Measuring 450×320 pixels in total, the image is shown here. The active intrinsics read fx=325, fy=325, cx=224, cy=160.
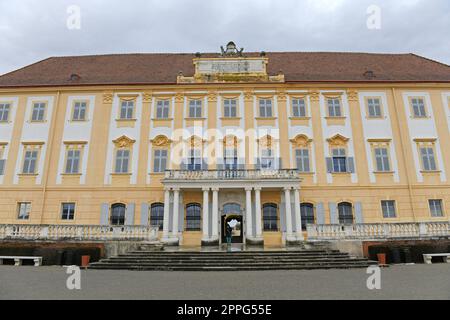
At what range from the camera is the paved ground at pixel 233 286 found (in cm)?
759

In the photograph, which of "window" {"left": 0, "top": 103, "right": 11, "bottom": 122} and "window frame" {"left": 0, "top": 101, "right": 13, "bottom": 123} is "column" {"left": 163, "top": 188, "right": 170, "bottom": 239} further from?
"window" {"left": 0, "top": 103, "right": 11, "bottom": 122}

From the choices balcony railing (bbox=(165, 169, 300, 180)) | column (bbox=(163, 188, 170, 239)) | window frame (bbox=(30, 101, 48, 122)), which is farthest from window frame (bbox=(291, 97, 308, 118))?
window frame (bbox=(30, 101, 48, 122))

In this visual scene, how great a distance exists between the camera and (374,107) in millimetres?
22406

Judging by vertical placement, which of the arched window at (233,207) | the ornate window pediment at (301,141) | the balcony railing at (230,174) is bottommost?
the arched window at (233,207)

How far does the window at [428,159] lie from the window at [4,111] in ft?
92.2

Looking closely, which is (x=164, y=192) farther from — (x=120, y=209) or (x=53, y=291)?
(x=53, y=291)

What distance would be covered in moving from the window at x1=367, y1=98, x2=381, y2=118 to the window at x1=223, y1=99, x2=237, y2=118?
9194mm

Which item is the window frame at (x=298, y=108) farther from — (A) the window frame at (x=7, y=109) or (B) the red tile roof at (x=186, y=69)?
(A) the window frame at (x=7, y=109)

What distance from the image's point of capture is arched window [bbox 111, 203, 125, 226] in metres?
20.5

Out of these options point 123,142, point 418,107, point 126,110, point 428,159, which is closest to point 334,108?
point 418,107

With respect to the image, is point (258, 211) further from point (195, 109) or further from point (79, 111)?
point (79, 111)

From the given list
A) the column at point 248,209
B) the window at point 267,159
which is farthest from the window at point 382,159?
the column at point 248,209

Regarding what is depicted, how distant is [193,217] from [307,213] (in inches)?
282

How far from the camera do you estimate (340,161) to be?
21.3 m
